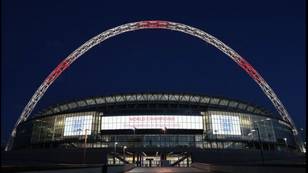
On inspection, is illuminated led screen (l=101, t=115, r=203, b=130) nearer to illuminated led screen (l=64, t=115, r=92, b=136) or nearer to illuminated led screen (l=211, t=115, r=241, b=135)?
illuminated led screen (l=211, t=115, r=241, b=135)

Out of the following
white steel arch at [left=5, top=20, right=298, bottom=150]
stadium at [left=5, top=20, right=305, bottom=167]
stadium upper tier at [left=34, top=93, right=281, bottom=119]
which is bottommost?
stadium at [left=5, top=20, right=305, bottom=167]

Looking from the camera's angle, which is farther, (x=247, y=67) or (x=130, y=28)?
(x=247, y=67)

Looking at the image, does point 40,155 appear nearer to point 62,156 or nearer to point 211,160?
point 62,156

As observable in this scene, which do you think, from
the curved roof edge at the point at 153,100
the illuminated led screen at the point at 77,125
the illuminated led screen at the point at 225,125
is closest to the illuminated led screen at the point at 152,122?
the illuminated led screen at the point at 225,125

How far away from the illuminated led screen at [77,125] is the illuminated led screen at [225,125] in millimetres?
39655

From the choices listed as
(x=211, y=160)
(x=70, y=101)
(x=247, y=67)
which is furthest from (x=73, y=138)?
(x=247, y=67)

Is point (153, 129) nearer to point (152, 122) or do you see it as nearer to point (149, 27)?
point (152, 122)

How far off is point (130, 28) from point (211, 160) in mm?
46869

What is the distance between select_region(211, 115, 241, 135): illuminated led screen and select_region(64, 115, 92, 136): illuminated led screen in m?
39.7

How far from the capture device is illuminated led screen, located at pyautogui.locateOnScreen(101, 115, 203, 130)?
80.2 meters

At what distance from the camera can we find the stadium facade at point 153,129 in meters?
79.4

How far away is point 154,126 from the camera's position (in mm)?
80125

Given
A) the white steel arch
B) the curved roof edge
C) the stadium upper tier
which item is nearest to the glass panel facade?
the stadium upper tier

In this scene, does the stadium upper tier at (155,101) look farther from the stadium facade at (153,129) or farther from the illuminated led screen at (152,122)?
the illuminated led screen at (152,122)
